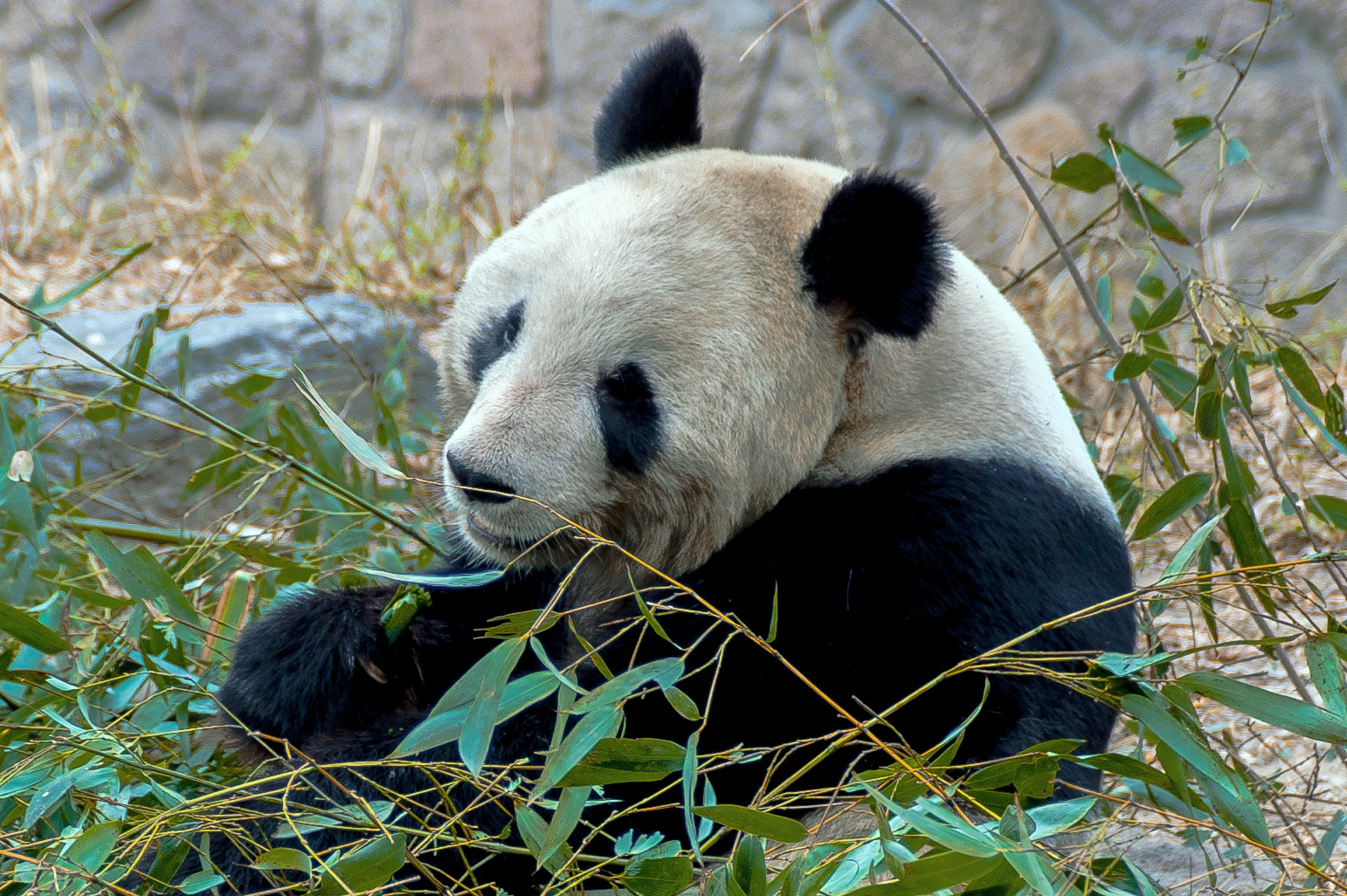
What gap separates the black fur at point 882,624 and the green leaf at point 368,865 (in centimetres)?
40

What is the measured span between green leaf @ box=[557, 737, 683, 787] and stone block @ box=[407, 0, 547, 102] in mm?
5314

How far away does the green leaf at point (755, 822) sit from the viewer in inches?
46.1

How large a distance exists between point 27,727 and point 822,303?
1.30 metres

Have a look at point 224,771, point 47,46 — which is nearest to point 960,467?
point 224,771

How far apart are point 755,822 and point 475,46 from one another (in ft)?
18.6

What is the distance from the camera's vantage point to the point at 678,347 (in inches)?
70.3

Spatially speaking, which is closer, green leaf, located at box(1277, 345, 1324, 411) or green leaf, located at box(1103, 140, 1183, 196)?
green leaf, located at box(1277, 345, 1324, 411)

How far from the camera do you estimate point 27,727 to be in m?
1.49

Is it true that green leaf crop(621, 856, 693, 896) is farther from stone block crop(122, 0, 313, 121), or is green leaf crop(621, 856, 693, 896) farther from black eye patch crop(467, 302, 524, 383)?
stone block crop(122, 0, 313, 121)

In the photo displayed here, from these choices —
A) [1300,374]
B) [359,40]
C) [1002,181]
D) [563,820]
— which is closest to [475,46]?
[359,40]

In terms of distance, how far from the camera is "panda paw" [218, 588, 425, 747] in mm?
1939

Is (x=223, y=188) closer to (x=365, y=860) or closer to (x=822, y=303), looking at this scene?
(x=822, y=303)

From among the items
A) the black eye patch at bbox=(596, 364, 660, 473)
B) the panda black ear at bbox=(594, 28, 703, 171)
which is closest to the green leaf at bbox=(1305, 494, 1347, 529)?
the black eye patch at bbox=(596, 364, 660, 473)

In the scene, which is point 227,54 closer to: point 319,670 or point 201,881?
point 319,670
